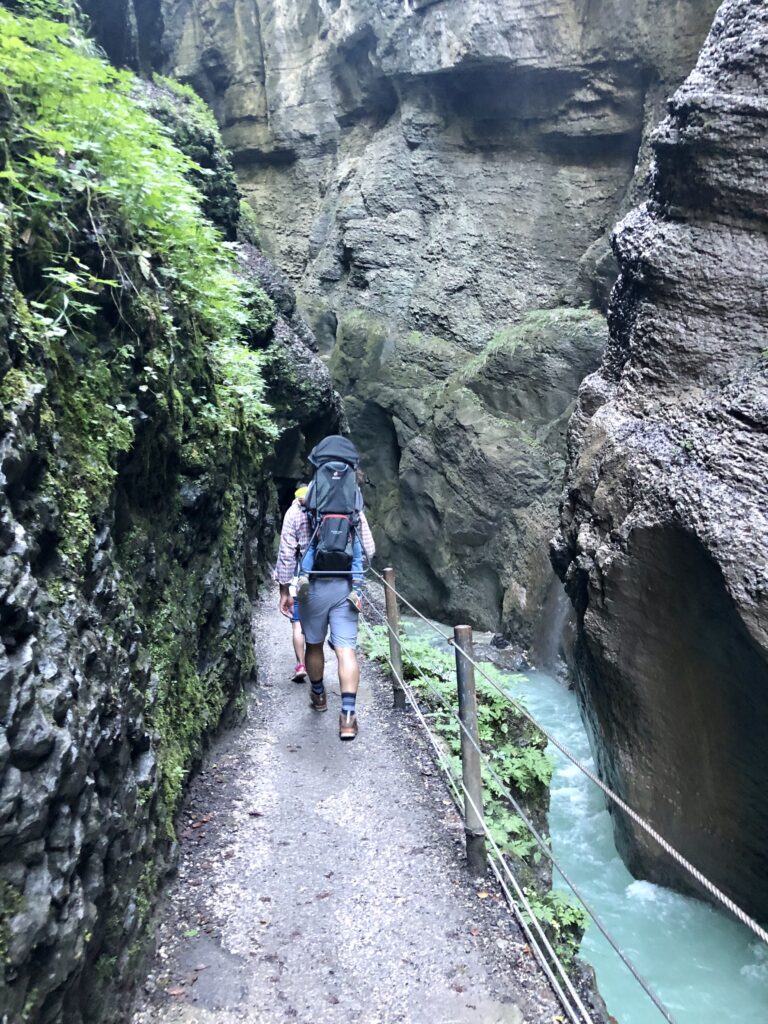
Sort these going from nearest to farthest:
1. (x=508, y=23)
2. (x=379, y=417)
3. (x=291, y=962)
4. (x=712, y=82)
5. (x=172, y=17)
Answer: (x=291, y=962)
(x=712, y=82)
(x=508, y=23)
(x=379, y=417)
(x=172, y=17)

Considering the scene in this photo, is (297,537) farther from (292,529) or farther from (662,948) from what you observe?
(662,948)

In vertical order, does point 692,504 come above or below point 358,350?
below

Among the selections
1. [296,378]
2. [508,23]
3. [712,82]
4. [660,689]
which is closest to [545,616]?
[296,378]

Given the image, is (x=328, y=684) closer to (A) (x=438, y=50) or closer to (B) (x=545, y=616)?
(B) (x=545, y=616)

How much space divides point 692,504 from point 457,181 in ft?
61.5

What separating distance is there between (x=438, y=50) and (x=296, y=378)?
12.5 m

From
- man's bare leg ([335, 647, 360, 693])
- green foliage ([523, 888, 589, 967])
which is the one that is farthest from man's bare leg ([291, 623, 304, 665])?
green foliage ([523, 888, 589, 967])

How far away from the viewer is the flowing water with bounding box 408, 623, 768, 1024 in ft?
17.8

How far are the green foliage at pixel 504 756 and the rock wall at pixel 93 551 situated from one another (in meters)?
1.71

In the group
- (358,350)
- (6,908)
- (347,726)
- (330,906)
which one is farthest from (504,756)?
(358,350)

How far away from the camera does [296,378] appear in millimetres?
13742

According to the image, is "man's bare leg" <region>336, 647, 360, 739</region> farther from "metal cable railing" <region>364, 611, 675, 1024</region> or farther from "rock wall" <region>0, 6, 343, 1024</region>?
"rock wall" <region>0, 6, 343, 1024</region>

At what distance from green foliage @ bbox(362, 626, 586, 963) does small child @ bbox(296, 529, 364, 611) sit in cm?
83

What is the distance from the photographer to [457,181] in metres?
21.3
